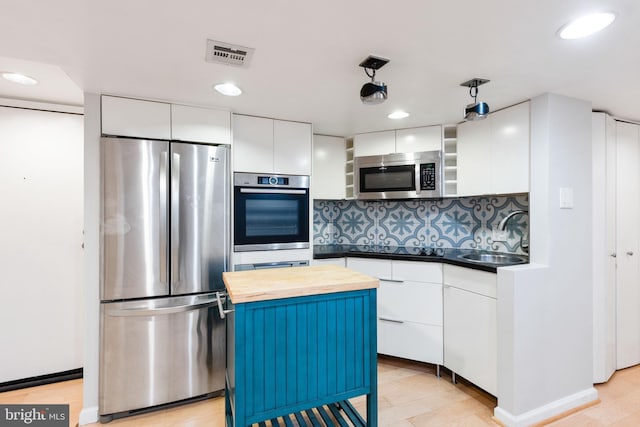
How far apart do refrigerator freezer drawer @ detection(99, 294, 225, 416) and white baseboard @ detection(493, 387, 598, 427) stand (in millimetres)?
1957

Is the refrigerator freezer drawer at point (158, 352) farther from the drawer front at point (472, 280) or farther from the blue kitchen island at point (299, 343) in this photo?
the drawer front at point (472, 280)

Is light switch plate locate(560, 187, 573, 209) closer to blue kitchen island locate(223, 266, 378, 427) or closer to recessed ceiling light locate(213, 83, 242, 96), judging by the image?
blue kitchen island locate(223, 266, 378, 427)

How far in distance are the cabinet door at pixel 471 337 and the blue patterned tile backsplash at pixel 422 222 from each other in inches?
29.7

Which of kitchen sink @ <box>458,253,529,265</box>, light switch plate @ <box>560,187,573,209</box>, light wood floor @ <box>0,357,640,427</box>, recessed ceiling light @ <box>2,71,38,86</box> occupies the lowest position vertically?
light wood floor @ <box>0,357,640,427</box>

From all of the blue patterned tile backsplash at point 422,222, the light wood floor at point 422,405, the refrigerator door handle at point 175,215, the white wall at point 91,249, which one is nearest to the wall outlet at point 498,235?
the blue patterned tile backsplash at point 422,222

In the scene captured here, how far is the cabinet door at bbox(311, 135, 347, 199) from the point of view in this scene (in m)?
3.21

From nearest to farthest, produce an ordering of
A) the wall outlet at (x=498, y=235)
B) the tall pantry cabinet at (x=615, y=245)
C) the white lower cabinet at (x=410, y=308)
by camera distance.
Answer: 1. the tall pantry cabinet at (x=615, y=245)
2. the white lower cabinet at (x=410, y=308)
3. the wall outlet at (x=498, y=235)

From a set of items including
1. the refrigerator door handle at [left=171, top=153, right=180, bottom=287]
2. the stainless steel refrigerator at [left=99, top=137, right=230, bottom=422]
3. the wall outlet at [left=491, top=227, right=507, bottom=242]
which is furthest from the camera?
the wall outlet at [left=491, top=227, right=507, bottom=242]

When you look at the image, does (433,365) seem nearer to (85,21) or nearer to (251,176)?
(251,176)

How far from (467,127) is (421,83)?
3.26 ft

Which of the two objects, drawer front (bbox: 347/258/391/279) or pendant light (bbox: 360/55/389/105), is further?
drawer front (bbox: 347/258/391/279)

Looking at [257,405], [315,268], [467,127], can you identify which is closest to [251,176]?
[315,268]

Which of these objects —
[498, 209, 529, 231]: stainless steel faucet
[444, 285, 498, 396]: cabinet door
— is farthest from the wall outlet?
[444, 285, 498, 396]: cabinet door

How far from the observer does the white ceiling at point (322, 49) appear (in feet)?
4.08
